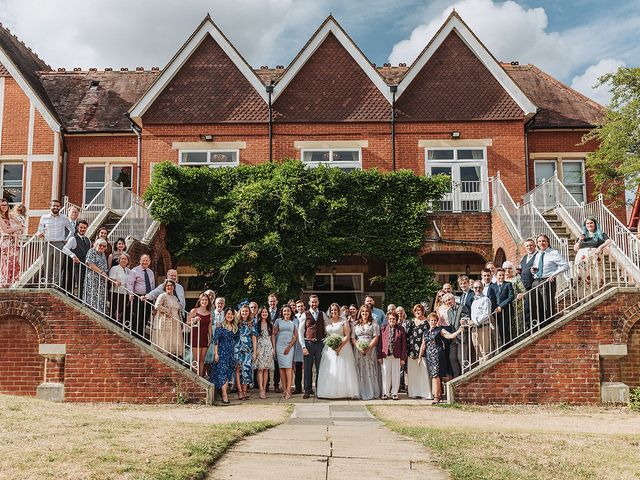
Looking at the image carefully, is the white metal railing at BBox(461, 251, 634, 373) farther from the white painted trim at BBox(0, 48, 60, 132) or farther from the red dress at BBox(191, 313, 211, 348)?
the white painted trim at BBox(0, 48, 60, 132)

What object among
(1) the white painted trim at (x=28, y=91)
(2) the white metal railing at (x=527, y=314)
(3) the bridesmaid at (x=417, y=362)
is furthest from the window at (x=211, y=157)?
(2) the white metal railing at (x=527, y=314)

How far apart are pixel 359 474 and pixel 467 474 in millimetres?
980

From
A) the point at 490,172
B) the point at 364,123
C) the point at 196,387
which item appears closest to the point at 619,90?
the point at 490,172

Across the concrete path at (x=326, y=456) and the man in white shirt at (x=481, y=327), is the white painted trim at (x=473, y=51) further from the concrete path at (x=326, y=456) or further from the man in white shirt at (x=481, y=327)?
the concrete path at (x=326, y=456)

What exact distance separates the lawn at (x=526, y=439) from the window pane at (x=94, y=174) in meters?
15.2

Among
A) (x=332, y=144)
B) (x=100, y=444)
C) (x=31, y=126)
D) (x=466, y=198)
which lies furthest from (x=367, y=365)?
(x=31, y=126)

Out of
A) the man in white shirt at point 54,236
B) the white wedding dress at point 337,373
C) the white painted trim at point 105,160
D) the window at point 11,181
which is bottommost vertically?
the white wedding dress at point 337,373

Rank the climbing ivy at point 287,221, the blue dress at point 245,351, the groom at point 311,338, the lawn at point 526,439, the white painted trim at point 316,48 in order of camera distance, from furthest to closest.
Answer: the white painted trim at point 316,48 → the climbing ivy at point 287,221 → the groom at point 311,338 → the blue dress at point 245,351 → the lawn at point 526,439

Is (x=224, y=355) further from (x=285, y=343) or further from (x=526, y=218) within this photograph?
(x=526, y=218)

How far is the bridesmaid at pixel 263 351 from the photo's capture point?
13141 millimetres

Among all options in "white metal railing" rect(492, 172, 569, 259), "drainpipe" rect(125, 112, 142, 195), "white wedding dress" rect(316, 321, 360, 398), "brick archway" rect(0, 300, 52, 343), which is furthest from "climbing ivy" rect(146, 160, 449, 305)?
"brick archway" rect(0, 300, 52, 343)

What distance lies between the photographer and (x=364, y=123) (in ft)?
72.2

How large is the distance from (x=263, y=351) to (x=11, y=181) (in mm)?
14039

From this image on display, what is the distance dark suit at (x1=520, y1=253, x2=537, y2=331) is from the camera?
12.5 meters
